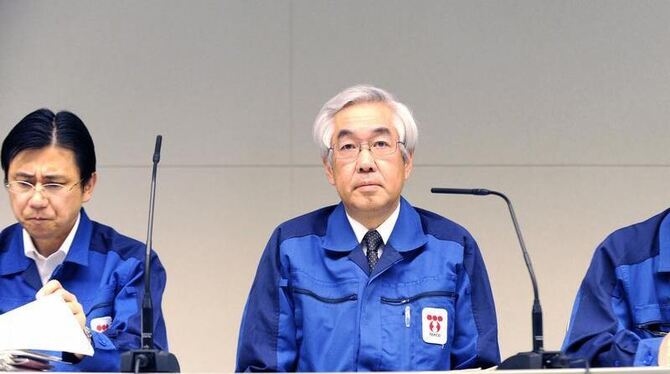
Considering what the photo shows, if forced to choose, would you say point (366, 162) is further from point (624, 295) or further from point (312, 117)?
point (312, 117)

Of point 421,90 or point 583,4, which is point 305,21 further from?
point 583,4

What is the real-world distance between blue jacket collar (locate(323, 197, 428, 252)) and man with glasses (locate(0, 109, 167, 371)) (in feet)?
1.71

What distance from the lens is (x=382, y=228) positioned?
318 cm

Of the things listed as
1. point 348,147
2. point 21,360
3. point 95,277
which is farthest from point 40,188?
point 348,147

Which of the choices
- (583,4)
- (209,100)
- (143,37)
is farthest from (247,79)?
(583,4)

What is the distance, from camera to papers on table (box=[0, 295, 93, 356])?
2.70 metres

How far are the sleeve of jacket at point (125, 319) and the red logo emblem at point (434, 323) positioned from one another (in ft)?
2.41

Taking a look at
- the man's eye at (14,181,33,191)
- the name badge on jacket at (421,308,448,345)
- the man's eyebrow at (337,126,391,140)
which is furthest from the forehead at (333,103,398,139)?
the man's eye at (14,181,33,191)

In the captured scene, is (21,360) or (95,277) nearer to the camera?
(21,360)

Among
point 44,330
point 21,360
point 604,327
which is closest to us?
point 21,360

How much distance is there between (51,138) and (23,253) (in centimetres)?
35

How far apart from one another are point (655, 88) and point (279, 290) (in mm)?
2072

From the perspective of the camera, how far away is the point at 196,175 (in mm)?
4434

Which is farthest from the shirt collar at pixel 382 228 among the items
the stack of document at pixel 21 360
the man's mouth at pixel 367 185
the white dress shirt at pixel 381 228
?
the stack of document at pixel 21 360
